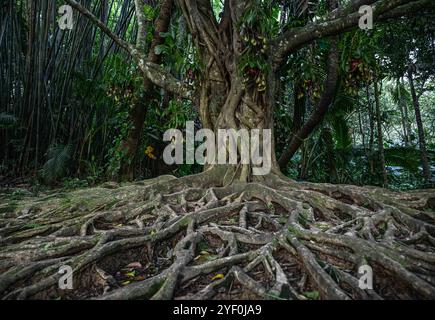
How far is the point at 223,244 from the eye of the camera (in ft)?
6.66

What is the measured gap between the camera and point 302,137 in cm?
480

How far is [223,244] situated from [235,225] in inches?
11.1

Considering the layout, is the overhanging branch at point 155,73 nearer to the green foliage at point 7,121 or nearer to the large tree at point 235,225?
the large tree at point 235,225

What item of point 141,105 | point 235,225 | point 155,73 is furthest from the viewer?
point 141,105

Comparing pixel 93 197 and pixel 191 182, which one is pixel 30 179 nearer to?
pixel 93 197

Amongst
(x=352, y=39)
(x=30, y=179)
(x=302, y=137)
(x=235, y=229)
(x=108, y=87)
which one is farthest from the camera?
(x=30, y=179)

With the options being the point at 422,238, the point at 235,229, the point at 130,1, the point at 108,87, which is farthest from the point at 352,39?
the point at 130,1

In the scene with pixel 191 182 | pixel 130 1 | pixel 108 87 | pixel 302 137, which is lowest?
pixel 191 182

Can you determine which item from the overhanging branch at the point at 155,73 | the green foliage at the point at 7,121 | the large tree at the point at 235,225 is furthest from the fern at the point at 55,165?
the overhanging branch at the point at 155,73

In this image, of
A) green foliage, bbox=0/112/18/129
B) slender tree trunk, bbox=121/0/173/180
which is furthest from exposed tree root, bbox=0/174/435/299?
green foliage, bbox=0/112/18/129

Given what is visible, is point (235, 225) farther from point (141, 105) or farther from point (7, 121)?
point (7, 121)

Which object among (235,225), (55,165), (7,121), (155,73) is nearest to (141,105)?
(155,73)

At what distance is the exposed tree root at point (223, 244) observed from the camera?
4.85 feet

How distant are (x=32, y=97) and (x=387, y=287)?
6.14 m
